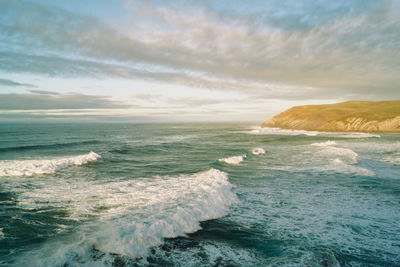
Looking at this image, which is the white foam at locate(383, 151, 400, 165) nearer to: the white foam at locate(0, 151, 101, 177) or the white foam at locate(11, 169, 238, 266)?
the white foam at locate(11, 169, 238, 266)

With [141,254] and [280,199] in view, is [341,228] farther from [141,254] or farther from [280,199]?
[141,254]

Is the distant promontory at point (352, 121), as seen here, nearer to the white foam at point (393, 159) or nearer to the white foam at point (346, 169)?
the white foam at point (393, 159)

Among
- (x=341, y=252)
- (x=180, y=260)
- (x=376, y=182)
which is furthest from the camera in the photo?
(x=376, y=182)

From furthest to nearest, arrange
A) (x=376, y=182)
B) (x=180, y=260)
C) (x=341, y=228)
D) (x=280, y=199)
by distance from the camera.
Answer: (x=376, y=182)
(x=280, y=199)
(x=341, y=228)
(x=180, y=260)

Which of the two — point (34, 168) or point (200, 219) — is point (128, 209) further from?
point (34, 168)

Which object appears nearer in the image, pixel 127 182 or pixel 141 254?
pixel 141 254

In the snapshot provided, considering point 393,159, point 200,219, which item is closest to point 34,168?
point 200,219

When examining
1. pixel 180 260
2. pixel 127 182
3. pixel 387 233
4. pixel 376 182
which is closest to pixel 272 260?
pixel 180 260

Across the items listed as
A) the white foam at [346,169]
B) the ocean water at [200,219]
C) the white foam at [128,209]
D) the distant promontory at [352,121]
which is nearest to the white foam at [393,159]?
the ocean water at [200,219]

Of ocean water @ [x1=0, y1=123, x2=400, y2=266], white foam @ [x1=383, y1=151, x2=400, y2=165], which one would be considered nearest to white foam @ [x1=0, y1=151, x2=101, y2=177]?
ocean water @ [x1=0, y1=123, x2=400, y2=266]
